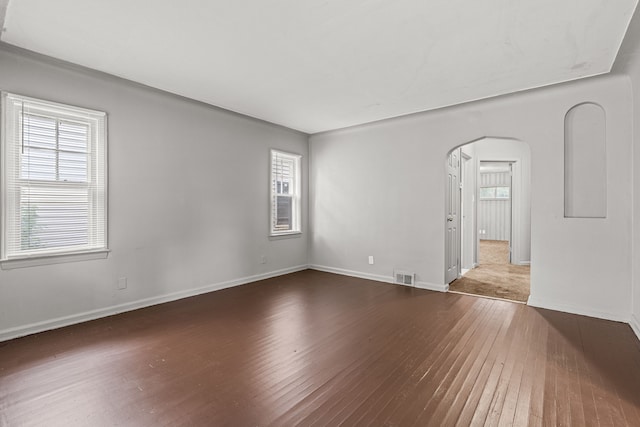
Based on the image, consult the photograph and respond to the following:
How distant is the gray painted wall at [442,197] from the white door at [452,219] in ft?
0.78

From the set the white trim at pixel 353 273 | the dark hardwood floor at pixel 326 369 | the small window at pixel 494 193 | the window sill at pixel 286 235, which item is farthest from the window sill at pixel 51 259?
the small window at pixel 494 193

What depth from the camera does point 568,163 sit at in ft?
12.2

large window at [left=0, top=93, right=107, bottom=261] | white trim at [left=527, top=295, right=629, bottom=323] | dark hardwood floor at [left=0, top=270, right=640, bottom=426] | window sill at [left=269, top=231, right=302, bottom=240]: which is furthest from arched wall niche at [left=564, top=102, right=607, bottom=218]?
large window at [left=0, top=93, right=107, bottom=261]

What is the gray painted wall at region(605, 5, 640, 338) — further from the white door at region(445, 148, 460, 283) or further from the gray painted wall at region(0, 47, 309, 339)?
the gray painted wall at region(0, 47, 309, 339)

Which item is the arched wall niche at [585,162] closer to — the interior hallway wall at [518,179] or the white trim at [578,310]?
the white trim at [578,310]

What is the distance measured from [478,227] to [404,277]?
2.97 metres

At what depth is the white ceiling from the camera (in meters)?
2.28

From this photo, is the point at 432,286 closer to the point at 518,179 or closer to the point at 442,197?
the point at 442,197

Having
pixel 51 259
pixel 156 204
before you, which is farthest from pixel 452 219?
pixel 51 259

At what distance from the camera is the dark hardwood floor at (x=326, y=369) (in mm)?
1870

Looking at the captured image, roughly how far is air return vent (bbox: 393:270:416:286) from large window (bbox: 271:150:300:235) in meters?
2.11

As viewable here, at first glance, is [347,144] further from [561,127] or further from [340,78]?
[561,127]

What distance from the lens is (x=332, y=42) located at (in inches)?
108

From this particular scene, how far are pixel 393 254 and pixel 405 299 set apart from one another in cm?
107
